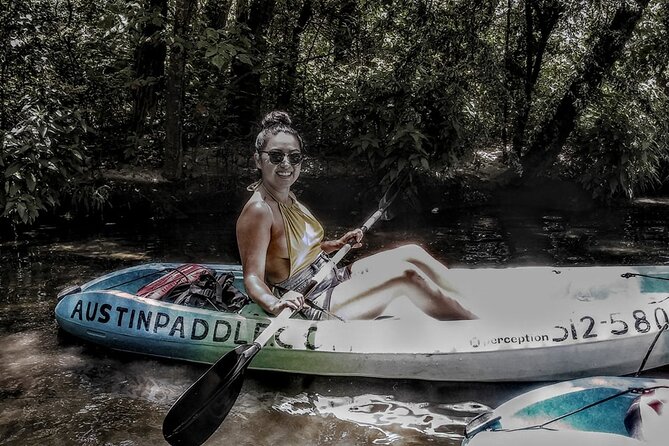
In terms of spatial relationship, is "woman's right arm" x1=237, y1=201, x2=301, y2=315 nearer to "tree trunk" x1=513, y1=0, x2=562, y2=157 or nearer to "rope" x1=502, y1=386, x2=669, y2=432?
"rope" x1=502, y1=386, x2=669, y2=432

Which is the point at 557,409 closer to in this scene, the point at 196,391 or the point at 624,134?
the point at 196,391

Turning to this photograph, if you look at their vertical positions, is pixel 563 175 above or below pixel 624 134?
below

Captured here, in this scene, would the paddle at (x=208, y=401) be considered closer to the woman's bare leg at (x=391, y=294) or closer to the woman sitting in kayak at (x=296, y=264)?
the woman sitting in kayak at (x=296, y=264)

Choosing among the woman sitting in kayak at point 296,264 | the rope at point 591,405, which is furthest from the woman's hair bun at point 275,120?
the rope at point 591,405

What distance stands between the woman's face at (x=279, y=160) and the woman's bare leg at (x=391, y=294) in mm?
807

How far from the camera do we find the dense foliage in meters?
8.59

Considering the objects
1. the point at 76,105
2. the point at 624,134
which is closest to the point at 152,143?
the point at 76,105

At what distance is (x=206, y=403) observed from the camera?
3025mm

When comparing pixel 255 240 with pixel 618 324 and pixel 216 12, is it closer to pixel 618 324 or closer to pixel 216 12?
pixel 618 324

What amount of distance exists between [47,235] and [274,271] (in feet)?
17.0

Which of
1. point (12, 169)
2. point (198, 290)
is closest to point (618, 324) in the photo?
point (198, 290)

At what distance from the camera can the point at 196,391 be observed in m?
3.05

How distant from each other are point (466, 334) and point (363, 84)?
6.18 meters

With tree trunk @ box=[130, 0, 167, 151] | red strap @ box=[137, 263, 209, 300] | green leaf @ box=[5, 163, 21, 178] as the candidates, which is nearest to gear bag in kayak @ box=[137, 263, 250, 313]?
red strap @ box=[137, 263, 209, 300]
